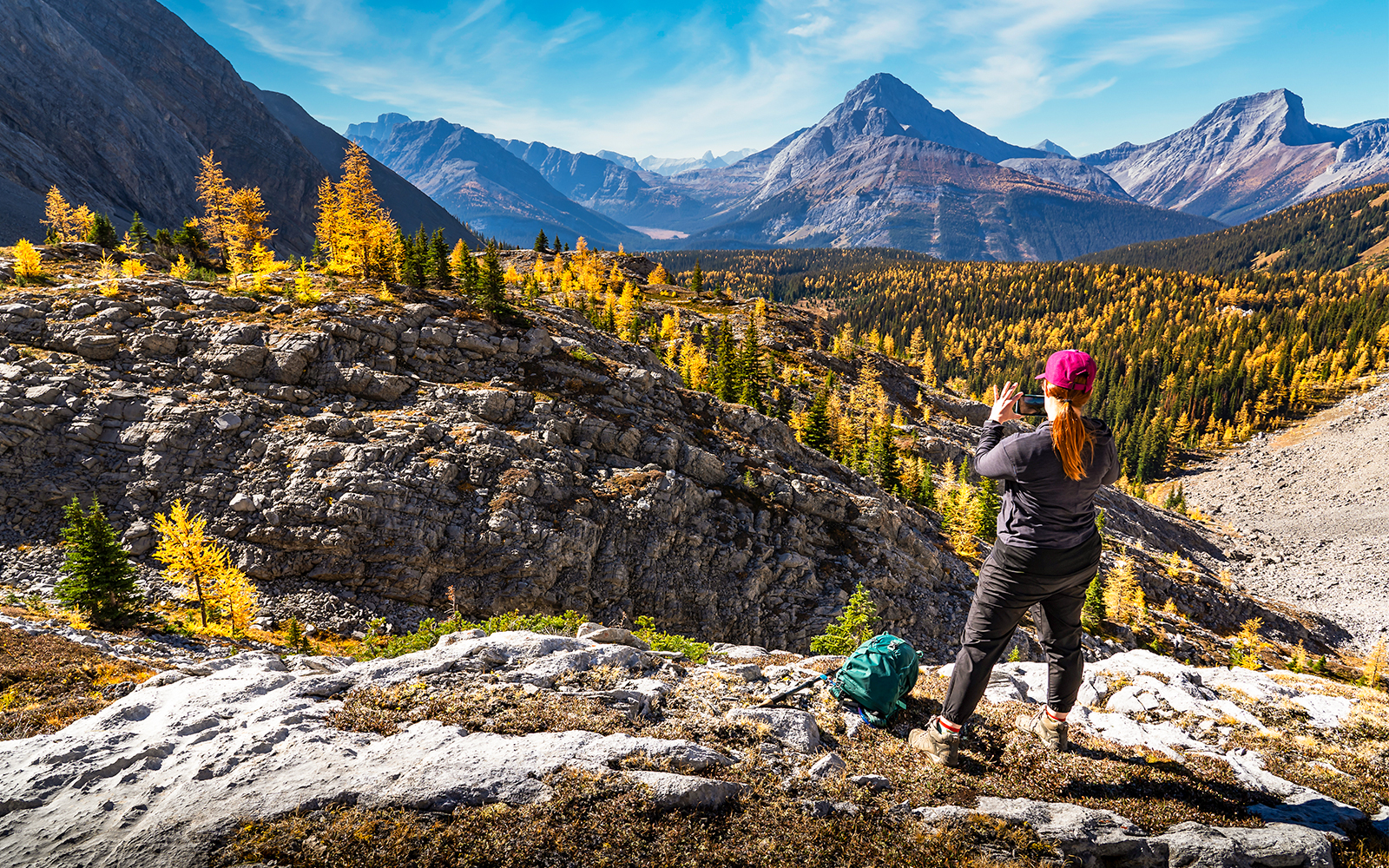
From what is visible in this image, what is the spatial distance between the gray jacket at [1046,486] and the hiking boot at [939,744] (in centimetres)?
242

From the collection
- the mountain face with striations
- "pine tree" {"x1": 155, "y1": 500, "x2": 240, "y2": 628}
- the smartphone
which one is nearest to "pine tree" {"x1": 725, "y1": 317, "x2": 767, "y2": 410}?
"pine tree" {"x1": 155, "y1": 500, "x2": 240, "y2": 628}

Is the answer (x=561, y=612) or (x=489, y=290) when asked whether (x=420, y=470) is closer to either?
(x=561, y=612)

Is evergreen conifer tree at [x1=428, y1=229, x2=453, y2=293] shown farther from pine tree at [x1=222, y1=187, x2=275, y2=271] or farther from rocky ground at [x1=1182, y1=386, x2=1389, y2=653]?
rocky ground at [x1=1182, y1=386, x2=1389, y2=653]

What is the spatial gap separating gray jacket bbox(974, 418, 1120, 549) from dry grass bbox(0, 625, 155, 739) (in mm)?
11202

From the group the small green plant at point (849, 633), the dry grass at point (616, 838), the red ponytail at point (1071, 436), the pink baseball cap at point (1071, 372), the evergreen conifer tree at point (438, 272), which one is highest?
the evergreen conifer tree at point (438, 272)

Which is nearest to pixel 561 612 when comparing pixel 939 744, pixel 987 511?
pixel 939 744

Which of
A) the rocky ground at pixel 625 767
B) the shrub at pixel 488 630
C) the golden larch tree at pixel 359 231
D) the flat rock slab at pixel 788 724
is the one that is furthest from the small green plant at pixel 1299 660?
the golden larch tree at pixel 359 231

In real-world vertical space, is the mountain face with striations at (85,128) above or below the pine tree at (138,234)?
above

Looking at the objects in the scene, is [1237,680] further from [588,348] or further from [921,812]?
[588,348]

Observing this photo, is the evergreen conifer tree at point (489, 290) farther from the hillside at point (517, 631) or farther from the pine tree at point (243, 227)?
the pine tree at point (243, 227)

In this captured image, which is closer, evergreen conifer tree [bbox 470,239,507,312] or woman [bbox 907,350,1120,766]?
woman [bbox 907,350,1120,766]

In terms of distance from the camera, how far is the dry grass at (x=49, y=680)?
6.71 m

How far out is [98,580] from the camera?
13.8 metres

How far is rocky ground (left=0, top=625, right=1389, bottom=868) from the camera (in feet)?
15.6
